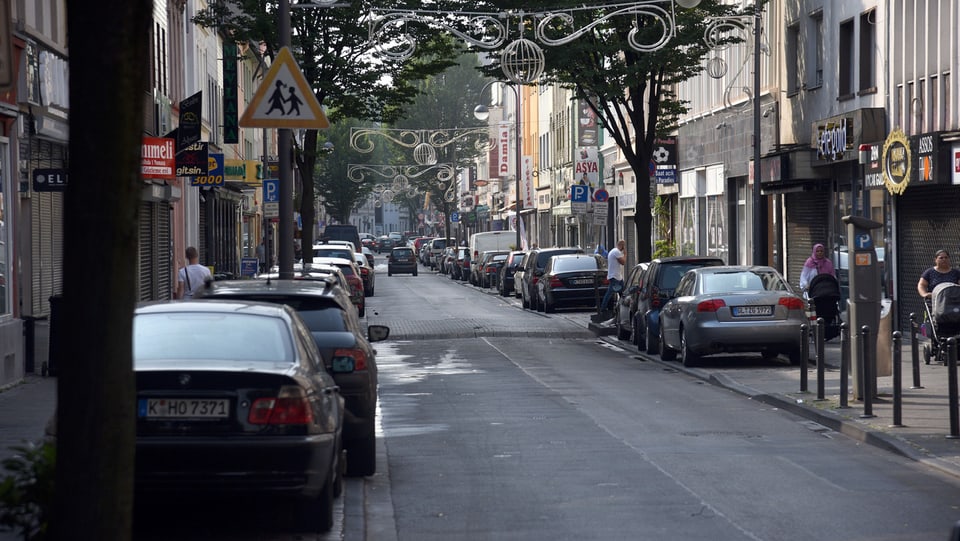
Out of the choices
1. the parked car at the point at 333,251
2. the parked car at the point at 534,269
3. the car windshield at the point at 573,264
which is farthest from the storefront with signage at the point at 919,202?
the parked car at the point at 333,251

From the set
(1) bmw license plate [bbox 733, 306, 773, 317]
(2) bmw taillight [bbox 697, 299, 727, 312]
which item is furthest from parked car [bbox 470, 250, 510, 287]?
(1) bmw license plate [bbox 733, 306, 773, 317]

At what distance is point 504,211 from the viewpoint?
324ft

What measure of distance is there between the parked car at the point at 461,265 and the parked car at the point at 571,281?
29378 mm

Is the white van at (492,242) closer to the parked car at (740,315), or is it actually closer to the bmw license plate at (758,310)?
the parked car at (740,315)

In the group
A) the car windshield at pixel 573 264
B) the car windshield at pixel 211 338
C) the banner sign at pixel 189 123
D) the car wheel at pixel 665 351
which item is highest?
the banner sign at pixel 189 123

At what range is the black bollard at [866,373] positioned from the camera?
14.4 meters

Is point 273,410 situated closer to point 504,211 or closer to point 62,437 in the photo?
point 62,437

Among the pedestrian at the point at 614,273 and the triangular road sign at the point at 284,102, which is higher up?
the triangular road sign at the point at 284,102

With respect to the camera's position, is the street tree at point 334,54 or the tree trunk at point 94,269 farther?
the street tree at point 334,54

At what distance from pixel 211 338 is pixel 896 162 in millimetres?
19700

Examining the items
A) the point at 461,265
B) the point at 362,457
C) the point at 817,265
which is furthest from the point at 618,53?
the point at 461,265

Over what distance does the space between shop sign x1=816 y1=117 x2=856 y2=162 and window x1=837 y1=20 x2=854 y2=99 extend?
910 mm

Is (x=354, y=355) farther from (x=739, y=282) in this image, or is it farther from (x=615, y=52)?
(x=615, y=52)

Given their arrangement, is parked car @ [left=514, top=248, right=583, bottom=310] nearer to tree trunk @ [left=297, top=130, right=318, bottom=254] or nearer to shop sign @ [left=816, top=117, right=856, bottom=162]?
tree trunk @ [left=297, top=130, right=318, bottom=254]
